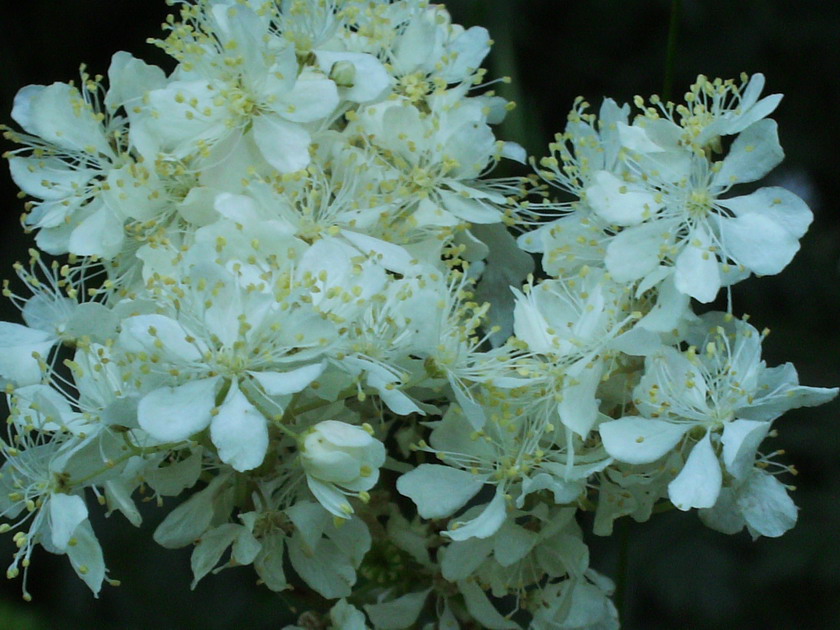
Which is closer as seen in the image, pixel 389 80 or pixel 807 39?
pixel 389 80

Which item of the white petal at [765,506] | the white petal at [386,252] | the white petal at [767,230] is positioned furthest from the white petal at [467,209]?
the white petal at [765,506]

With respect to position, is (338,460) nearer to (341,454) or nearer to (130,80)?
(341,454)

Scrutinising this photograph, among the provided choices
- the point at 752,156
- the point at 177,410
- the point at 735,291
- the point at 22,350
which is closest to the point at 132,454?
the point at 177,410

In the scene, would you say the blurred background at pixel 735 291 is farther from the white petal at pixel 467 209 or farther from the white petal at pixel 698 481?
the white petal at pixel 698 481

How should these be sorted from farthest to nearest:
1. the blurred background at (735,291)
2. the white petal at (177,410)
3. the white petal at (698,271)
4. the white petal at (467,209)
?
the blurred background at (735,291) → the white petal at (467,209) → the white petal at (698,271) → the white petal at (177,410)

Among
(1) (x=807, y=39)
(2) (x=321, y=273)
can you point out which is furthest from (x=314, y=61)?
(1) (x=807, y=39)

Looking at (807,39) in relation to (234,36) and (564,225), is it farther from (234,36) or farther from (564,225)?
(234,36)
